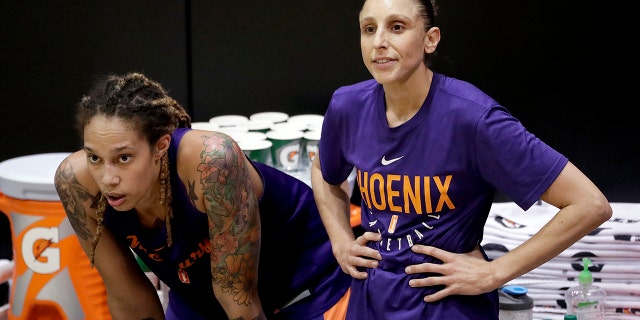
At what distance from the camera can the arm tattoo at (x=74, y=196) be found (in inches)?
99.1

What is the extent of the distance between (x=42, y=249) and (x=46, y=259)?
38mm

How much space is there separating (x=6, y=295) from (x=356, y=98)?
2198 mm

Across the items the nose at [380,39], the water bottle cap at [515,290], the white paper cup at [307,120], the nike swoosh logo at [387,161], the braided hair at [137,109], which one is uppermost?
the nose at [380,39]

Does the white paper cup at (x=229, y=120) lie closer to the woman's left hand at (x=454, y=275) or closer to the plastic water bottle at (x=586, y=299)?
the plastic water bottle at (x=586, y=299)

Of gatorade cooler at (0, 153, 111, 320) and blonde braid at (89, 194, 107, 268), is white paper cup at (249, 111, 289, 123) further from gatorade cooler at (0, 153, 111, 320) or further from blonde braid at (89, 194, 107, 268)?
blonde braid at (89, 194, 107, 268)

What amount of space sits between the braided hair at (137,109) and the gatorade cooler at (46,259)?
102 cm

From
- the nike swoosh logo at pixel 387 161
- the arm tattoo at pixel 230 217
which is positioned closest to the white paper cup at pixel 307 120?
the arm tattoo at pixel 230 217

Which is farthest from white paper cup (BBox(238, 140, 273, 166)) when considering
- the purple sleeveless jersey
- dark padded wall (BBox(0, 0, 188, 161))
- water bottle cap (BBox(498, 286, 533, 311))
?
water bottle cap (BBox(498, 286, 533, 311))

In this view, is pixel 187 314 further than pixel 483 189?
Yes

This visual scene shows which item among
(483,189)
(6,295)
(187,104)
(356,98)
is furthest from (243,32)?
(483,189)

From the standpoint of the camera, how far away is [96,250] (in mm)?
2594

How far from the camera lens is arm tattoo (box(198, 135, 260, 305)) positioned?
243cm

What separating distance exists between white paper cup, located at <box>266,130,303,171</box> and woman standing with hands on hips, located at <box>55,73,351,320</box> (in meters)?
0.89

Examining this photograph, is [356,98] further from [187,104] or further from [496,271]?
[187,104]
